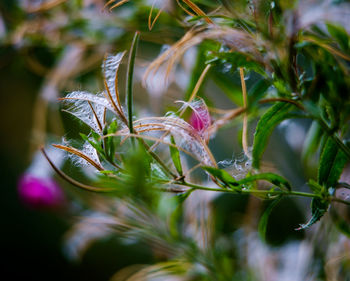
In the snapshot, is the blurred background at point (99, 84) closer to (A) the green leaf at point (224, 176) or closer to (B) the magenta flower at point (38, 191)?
(B) the magenta flower at point (38, 191)

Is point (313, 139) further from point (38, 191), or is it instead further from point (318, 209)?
point (38, 191)

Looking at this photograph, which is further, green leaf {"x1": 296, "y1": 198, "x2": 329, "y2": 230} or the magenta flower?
the magenta flower

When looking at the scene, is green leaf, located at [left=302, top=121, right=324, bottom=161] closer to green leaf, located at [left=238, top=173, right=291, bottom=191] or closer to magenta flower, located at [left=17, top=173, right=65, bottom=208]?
green leaf, located at [left=238, top=173, right=291, bottom=191]

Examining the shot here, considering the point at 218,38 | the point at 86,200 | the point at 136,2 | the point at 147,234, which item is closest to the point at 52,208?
the point at 86,200

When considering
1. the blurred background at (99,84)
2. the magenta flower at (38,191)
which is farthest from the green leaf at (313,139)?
the magenta flower at (38,191)

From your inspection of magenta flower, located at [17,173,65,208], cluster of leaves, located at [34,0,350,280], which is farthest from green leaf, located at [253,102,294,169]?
magenta flower, located at [17,173,65,208]

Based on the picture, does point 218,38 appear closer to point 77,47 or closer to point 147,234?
point 147,234

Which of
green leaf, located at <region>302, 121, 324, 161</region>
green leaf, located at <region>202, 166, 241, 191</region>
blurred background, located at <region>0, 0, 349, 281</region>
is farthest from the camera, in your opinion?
blurred background, located at <region>0, 0, 349, 281</region>

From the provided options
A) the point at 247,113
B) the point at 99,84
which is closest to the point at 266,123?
the point at 247,113
